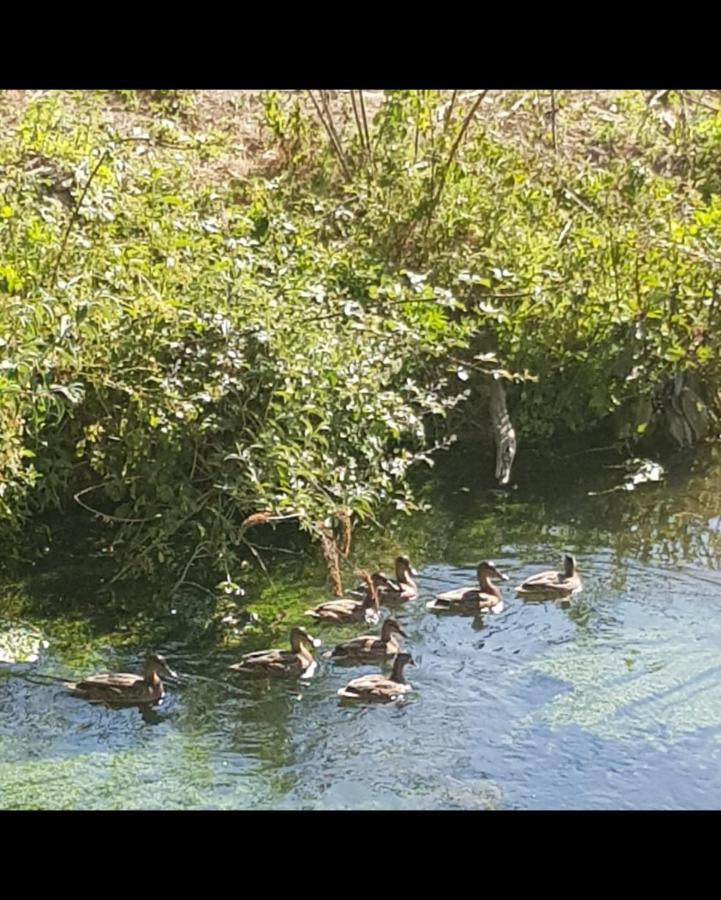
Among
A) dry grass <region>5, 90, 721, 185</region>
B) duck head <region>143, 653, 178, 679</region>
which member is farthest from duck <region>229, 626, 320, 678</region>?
dry grass <region>5, 90, 721, 185</region>

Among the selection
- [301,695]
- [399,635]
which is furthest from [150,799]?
[399,635]

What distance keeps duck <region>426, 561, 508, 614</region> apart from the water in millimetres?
53

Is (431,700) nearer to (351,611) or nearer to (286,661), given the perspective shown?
(286,661)

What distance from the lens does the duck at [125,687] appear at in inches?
178

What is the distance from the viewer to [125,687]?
14.9 feet

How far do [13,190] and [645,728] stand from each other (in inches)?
149

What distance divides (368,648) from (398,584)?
567 millimetres

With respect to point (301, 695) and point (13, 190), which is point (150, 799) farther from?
point (13, 190)

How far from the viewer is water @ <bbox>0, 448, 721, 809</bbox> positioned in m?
4.02

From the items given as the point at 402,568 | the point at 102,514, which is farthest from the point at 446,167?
the point at 102,514

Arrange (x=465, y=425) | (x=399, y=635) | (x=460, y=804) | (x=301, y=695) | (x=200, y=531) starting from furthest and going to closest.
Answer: (x=465, y=425)
(x=200, y=531)
(x=399, y=635)
(x=301, y=695)
(x=460, y=804)

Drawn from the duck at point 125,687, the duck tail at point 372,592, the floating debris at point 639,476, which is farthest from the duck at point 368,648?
the floating debris at point 639,476

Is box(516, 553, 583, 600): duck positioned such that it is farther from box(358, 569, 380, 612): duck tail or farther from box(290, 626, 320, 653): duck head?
box(290, 626, 320, 653): duck head
